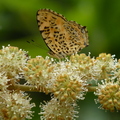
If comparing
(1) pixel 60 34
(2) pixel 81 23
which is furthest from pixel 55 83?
(2) pixel 81 23

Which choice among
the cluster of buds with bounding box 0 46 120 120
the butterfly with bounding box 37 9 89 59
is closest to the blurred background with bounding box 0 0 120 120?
the butterfly with bounding box 37 9 89 59

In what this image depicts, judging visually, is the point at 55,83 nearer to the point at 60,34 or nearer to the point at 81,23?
the point at 60,34

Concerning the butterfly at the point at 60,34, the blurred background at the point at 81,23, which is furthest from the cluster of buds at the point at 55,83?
the blurred background at the point at 81,23

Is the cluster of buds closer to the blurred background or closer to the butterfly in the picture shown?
the butterfly

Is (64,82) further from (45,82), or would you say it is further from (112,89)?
(112,89)

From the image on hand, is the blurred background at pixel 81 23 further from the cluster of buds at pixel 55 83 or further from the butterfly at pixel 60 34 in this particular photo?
the cluster of buds at pixel 55 83

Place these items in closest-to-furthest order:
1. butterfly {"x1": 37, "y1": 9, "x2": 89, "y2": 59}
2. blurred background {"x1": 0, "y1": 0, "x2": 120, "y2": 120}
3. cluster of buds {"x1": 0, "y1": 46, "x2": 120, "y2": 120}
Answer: cluster of buds {"x1": 0, "y1": 46, "x2": 120, "y2": 120} < butterfly {"x1": 37, "y1": 9, "x2": 89, "y2": 59} < blurred background {"x1": 0, "y1": 0, "x2": 120, "y2": 120}
